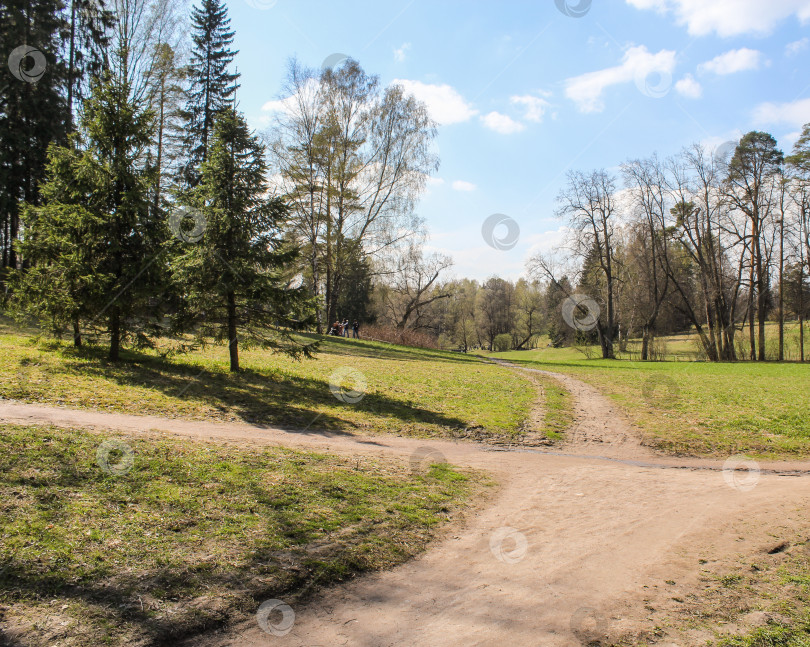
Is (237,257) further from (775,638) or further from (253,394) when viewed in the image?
(775,638)

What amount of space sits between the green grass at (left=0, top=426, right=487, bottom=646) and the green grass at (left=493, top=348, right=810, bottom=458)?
8039 mm

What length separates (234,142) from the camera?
15656 mm

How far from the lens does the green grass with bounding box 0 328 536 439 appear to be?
461 inches

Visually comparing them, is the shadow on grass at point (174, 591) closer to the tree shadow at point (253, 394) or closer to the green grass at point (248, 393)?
the tree shadow at point (253, 394)

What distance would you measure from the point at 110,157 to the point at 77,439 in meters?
11.1

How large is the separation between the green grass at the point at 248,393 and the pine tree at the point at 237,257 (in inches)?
63.8

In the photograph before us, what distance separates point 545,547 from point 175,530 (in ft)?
14.3

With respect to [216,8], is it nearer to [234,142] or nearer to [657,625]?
[234,142]

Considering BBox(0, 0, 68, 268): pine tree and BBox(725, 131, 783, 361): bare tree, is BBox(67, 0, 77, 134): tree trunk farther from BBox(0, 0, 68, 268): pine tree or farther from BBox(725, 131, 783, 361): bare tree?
BBox(725, 131, 783, 361): bare tree

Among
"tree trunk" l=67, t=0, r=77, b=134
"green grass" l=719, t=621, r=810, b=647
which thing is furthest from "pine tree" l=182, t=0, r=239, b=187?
"green grass" l=719, t=621, r=810, b=647

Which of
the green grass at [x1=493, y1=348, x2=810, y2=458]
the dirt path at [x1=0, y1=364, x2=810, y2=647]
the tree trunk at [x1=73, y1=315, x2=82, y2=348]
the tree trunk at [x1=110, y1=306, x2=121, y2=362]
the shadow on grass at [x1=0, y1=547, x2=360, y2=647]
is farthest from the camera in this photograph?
the tree trunk at [x1=73, y1=315, x2=82, y2=348]

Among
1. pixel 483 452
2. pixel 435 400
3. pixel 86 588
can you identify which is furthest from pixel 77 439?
pixel 435 400

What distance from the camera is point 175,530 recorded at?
5188 mm

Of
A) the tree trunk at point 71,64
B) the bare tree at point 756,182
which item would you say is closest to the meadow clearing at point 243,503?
the tree trunk at point 71,64
